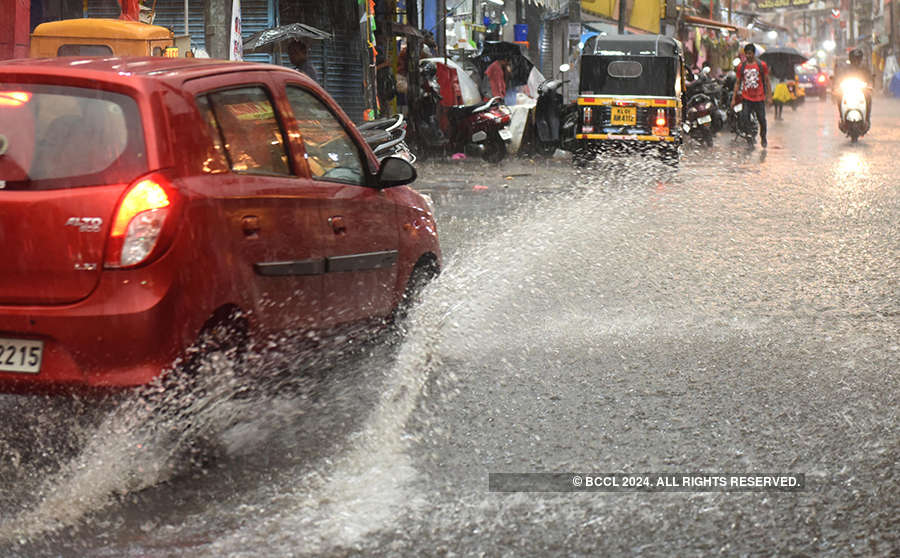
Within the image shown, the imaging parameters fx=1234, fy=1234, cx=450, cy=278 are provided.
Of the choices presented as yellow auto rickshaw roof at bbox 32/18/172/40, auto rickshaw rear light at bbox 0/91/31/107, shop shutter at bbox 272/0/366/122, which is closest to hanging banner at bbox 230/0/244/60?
yellow auto rickshaw roof at bbox 32/18/172/40

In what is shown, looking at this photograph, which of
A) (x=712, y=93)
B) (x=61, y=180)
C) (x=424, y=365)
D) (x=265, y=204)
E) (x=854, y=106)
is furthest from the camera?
(x=712, y=93)

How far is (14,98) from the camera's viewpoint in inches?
168

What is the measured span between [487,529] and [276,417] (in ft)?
5.09

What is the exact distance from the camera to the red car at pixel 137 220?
13.0 feet

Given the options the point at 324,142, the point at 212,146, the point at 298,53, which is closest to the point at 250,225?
the point at 212,146

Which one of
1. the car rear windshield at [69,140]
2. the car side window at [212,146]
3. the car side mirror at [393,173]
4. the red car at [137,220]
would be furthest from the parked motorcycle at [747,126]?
the car rear windshield at [69,140]

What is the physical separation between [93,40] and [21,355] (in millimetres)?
14313

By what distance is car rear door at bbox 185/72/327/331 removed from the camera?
171 inches

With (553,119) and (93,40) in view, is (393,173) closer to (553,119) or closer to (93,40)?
(93,40)

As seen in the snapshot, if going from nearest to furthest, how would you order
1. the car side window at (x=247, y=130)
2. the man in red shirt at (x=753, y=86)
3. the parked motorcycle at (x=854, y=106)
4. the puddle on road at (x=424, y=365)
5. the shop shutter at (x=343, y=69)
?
the puddle on road at (x=424, y=365), the car side window at (x=247, y=130), the man in red shirt at (x=753, y=86), the parked motorcycle at (x=854, y=106), the shop shutter at (x=343, y=69)

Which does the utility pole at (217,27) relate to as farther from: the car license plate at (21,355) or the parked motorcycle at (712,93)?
the car license plate at (21,355)

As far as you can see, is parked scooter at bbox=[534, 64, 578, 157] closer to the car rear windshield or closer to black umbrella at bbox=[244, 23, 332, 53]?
black umbrella at bbox=[244, 23, 332, 53]

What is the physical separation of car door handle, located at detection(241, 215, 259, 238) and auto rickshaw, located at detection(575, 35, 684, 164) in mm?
15883

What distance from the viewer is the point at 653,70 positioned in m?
21.3
